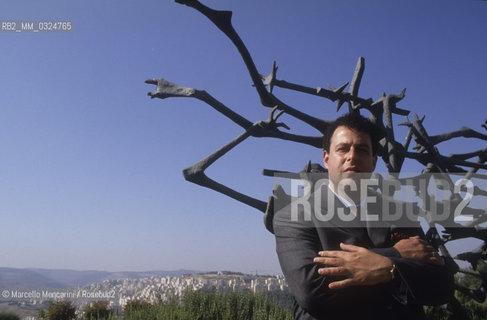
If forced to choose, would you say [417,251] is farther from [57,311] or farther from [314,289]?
[57,311]

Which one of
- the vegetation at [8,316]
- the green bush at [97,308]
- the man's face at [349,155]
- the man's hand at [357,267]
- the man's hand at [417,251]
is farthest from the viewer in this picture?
the vegetation at [8,316]

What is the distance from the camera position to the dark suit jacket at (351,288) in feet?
4.36

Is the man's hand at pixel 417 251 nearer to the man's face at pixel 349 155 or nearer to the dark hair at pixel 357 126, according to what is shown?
the man's face at pixel 349 155

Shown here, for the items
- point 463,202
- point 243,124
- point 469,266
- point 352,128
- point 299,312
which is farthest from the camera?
point 469,266

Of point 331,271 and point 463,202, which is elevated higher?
point 463,202

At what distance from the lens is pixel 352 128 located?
5.59 ft

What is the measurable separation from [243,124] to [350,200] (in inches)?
84.9

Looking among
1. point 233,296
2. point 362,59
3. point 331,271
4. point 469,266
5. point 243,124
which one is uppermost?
point 362,59

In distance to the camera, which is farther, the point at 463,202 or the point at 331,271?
the point at 463,202

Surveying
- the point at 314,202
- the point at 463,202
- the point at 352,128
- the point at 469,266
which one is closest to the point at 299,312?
the point at 314,202

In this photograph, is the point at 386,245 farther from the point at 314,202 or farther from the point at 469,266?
the point at 469,266

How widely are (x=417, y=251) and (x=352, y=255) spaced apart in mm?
352

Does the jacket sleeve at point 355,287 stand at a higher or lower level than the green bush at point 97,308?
higher

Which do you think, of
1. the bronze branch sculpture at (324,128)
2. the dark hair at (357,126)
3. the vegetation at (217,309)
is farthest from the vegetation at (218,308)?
the dark hair at (357,126)
